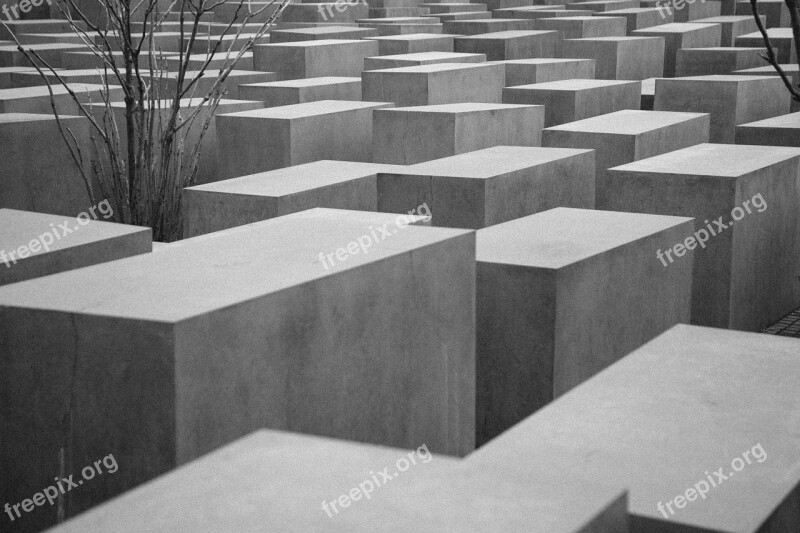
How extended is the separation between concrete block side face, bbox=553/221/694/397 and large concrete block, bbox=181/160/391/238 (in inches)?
60.7

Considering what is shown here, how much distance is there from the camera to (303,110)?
7.14 meters

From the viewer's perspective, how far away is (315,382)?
9.93 feet

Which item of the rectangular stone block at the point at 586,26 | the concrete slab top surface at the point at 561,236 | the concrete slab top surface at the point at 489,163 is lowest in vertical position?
the concrete slab top surface at the point at 561,236

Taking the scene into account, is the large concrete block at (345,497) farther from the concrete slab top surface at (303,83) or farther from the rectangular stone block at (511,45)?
the rectangular stone block at (511,45)

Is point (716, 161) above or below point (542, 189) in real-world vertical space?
above

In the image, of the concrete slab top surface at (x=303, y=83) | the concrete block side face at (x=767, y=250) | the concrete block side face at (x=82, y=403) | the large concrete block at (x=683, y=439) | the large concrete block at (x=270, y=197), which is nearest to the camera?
the large concrete block at (x=683, y=439)

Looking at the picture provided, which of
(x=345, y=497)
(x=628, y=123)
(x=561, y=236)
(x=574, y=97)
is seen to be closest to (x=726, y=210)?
(x=561, y=236)

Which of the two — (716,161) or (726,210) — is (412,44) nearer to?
(716,161)

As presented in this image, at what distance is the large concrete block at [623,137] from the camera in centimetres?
671

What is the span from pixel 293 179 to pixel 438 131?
1715mm

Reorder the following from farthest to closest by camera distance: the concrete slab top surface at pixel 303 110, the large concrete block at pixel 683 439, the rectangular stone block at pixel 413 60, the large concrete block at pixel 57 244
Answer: the rectangular stone block at pixel 413 60 → the concrete slab top surface at pixel 303 110 → the large concrete block at pixel 57 244 → the large concrete block at pixel 683 439

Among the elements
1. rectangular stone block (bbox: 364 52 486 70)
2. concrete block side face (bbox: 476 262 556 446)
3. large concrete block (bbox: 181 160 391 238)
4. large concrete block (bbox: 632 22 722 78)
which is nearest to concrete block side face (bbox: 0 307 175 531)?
concrete block side face (bbox: 476 262 556 446)

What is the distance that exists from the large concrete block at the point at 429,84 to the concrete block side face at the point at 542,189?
2.34 meters

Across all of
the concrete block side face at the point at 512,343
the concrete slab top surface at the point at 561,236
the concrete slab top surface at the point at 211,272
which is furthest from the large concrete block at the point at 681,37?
the concrete slab top surface at the point at 211,272
